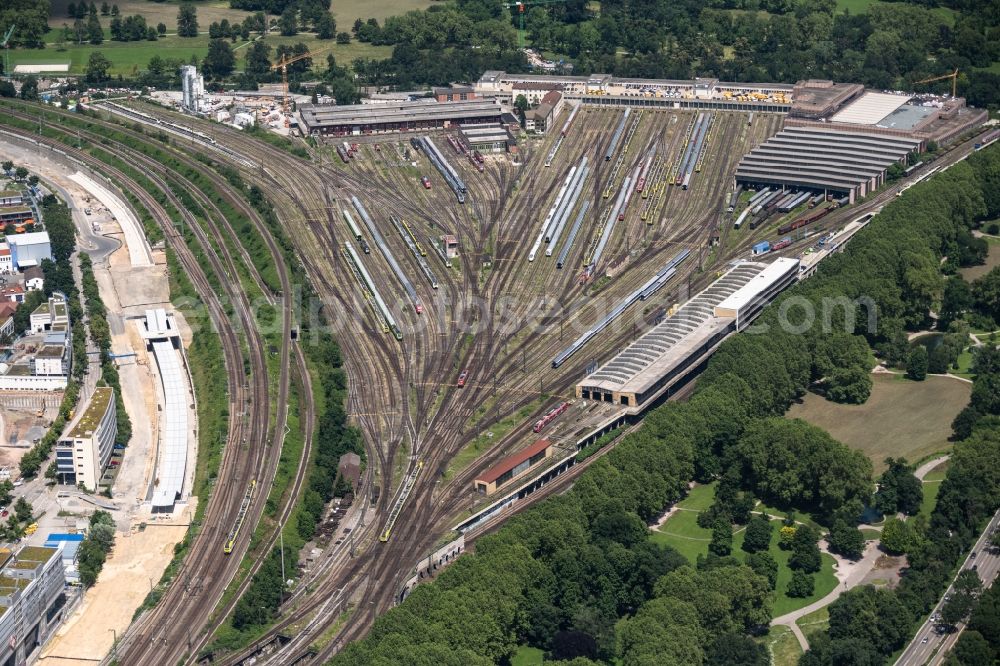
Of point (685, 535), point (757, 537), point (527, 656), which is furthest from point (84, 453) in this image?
point (757, 537)

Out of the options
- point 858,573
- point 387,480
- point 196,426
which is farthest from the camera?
point 196,426

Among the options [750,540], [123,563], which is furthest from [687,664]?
[123,563]

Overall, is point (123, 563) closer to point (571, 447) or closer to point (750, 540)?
point (571, 447)

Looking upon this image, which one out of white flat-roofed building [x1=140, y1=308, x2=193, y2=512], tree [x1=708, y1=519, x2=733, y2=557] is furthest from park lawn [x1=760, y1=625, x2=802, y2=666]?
white flat-roofed building [x1=140, y1=308, x2=193, y2=512]

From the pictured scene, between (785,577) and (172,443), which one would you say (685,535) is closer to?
(785,577)

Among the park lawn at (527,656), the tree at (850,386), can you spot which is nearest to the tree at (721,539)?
the park lawn at (527,656)

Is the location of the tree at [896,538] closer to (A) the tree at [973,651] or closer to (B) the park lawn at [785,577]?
Result: (B) the park lawn at [785,577]
